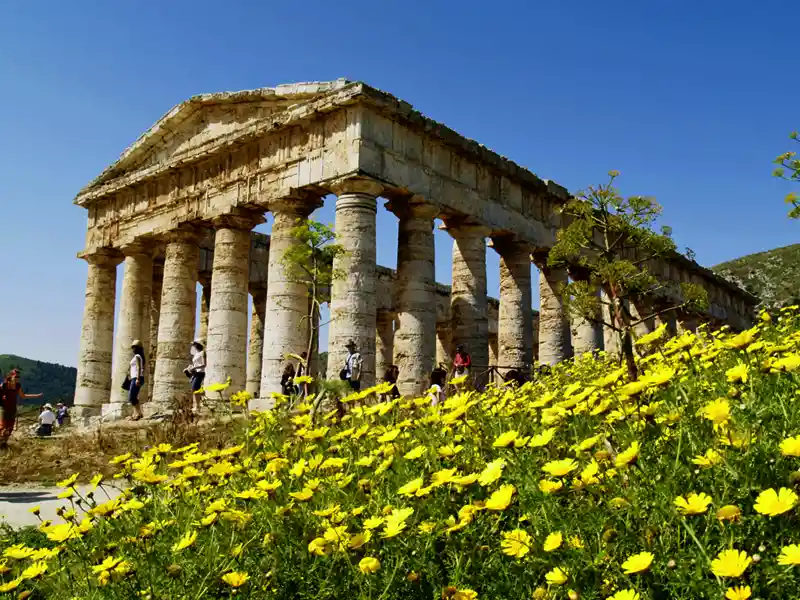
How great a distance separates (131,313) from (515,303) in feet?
42.9

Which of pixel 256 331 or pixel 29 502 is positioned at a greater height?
pixel 256 331

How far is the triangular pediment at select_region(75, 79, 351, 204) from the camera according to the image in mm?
20672

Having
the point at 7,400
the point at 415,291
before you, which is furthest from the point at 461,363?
the point at 7,400

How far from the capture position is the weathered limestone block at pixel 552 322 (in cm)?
2509

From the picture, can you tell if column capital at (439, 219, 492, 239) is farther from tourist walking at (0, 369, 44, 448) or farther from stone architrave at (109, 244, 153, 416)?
tourist walking at (0, 369, 44, 448)

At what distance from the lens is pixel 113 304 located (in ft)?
89.0

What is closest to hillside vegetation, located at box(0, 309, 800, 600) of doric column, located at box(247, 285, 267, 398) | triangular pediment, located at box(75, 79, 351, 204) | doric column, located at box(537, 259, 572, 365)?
triangular pediment, located at box(75, 79, 351, 204)

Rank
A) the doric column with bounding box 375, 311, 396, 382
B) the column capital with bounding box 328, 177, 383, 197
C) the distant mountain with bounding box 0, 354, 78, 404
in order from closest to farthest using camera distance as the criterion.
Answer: the column capital with bounding box 328, 177, 383, 197 → the doric column with bounding box 375, 311, 396, 382 → the distant mountain with bounding box 0, 354, 78, 404

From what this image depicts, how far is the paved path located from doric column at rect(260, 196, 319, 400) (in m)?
8.22

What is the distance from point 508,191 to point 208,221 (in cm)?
966

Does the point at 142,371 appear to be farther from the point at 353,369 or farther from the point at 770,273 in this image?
the point at 770,273

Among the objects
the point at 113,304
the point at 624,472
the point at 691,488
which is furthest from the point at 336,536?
the point at 113,304

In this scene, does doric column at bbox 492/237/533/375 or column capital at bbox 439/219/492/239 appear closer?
column capital at bbox 439/219/492/239

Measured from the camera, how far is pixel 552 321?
1009 inches
